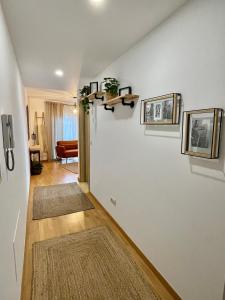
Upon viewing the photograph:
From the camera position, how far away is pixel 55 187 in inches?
156

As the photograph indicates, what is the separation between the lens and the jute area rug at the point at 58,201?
9.46ft

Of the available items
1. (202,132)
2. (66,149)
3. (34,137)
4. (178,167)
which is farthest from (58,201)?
(34,137)

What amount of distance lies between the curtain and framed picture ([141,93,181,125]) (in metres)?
5.58

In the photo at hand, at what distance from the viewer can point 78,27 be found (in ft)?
5.29

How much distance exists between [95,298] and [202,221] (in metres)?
1.13

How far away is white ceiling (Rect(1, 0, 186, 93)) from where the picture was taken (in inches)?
Answer: 52.1

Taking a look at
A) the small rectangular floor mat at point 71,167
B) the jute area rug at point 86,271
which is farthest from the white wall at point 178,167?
the small rectangular floor mat at point 71,167

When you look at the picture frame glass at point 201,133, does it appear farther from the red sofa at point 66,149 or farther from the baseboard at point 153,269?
the red sofa at point 66,149

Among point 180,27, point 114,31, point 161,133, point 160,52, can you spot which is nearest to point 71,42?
point 114,31

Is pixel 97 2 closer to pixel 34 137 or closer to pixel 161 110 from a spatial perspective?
pixel 161 110

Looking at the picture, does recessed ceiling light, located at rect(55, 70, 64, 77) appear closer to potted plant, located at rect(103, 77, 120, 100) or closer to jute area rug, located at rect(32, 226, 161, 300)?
potted plant, located at rect(103, 77, 120, 100)

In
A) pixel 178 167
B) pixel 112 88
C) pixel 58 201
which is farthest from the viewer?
pixel 58 201

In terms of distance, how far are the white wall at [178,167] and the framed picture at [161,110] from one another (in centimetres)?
7

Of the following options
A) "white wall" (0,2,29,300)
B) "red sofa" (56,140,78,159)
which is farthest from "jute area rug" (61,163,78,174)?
"white wall" (0,2,29,300)
